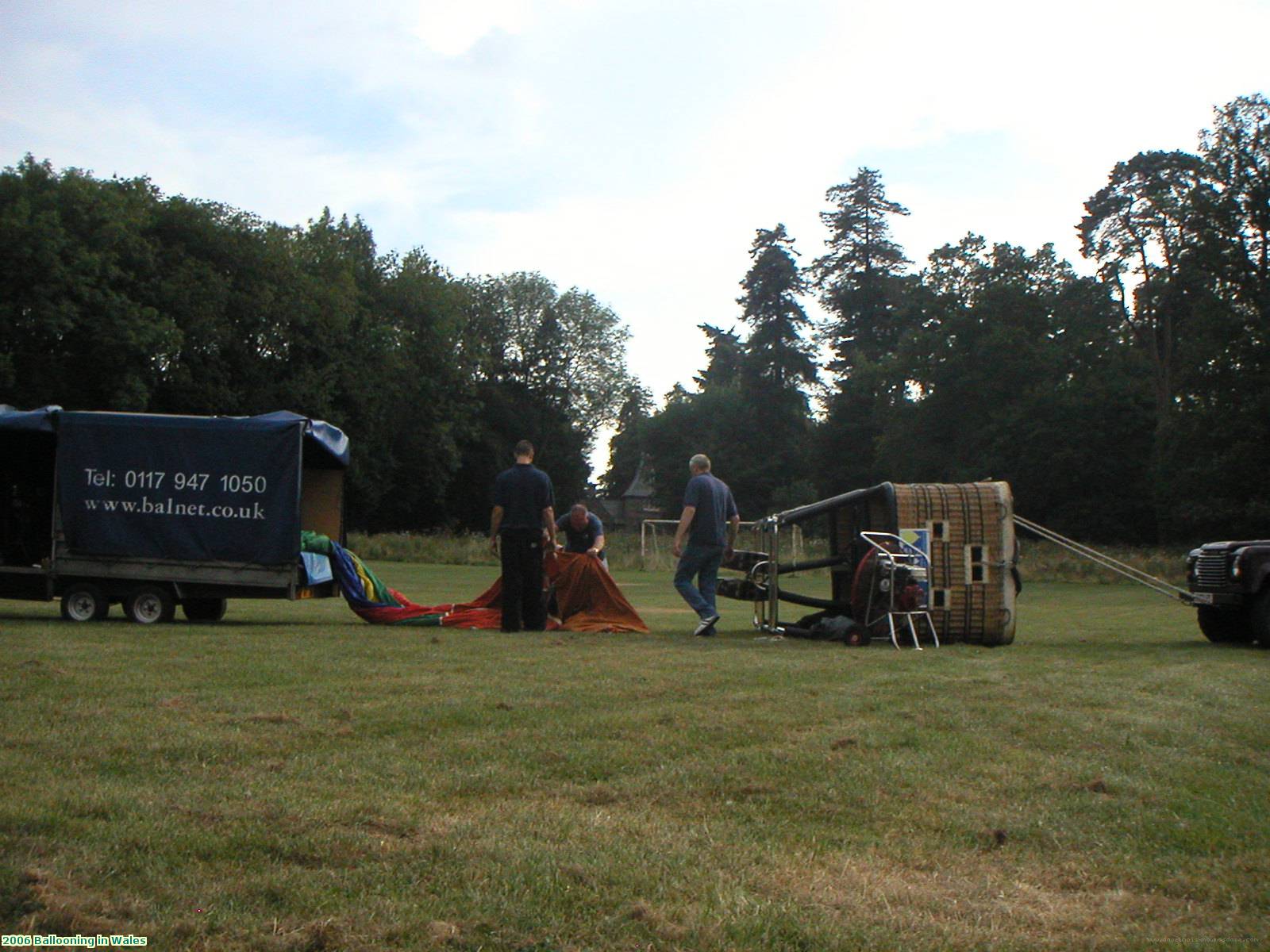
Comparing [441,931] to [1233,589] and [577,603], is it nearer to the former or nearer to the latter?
[577,603]

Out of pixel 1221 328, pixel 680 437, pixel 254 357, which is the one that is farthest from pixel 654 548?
pixel 680 437

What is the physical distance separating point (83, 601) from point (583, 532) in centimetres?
611

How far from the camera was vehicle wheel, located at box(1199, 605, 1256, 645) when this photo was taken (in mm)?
16500

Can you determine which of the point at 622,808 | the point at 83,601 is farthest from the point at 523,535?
the point at 622,808

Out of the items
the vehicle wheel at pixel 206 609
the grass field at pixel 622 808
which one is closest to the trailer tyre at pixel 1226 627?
the grass field at pixel 622 808

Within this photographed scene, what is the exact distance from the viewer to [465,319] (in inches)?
3219

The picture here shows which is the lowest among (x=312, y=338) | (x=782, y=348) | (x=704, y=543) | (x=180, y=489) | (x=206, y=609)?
(x=206, y=609)

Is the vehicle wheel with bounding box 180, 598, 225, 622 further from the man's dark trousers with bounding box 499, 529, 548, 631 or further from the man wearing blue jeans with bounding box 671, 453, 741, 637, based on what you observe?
the man wearing blue jeans with bounding box 671, 453, 741, 637

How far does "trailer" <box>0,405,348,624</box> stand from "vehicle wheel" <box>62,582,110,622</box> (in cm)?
1

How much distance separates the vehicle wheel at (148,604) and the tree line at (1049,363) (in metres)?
49.3

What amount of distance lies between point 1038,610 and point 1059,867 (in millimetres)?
21970

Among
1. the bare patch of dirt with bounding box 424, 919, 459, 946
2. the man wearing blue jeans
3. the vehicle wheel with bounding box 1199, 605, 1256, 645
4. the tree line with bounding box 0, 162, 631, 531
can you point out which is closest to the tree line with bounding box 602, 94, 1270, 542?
the tree line with bounding box 0, 162, 631, 531

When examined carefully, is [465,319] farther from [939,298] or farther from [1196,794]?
[1196,794]

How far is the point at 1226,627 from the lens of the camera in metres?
16.6
